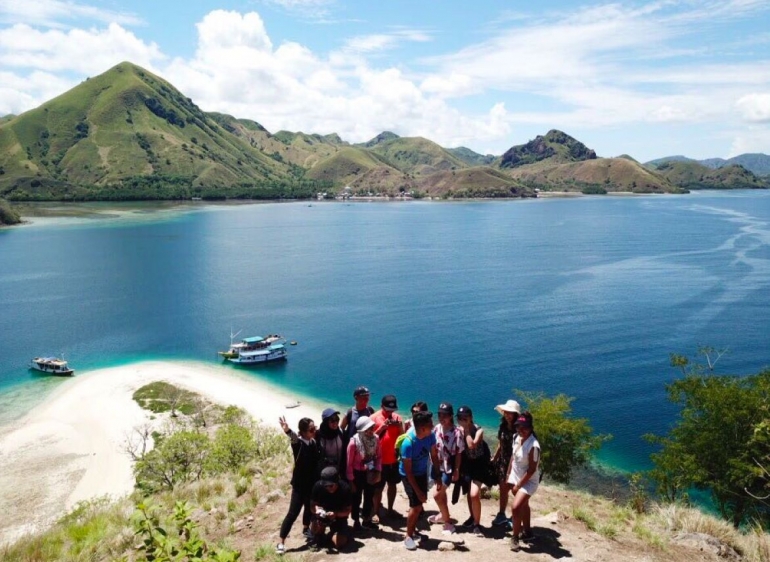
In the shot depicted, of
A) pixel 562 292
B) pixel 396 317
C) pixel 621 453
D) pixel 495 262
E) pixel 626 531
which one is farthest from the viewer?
pixel 495 262

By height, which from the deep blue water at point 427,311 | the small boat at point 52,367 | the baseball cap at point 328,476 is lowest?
the small boat at point 52,367

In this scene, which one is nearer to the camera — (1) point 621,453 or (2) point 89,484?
(2) point 89,484

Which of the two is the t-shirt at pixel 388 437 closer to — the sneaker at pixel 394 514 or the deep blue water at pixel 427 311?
the sneaker at pixel 394 514

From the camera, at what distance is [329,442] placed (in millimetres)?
11391

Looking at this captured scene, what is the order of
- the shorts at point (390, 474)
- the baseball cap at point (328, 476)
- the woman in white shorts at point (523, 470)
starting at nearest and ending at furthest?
1. the baseball cap at point (328, 476)
2. the woman in white shorts at point (523, 470)
3. the shorts at point (390, 474)

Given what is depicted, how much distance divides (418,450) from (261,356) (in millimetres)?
52313

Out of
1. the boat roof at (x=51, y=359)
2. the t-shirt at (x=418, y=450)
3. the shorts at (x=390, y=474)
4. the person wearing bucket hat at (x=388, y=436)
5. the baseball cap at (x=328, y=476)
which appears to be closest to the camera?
the baseball cap at (x=328, y=476)

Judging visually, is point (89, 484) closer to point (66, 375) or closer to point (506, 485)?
point (66, 375)

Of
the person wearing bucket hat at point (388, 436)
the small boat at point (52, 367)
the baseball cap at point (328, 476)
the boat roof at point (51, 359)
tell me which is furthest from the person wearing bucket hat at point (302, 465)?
the boat roof at point (51, 359)

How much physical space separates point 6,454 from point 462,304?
6060cm

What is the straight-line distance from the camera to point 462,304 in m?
83.5

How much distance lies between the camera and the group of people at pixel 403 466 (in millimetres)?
11164

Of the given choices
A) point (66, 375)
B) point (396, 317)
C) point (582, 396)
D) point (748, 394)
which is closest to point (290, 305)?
point (396, 317)

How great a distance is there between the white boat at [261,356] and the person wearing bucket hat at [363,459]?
51236 millimetres
